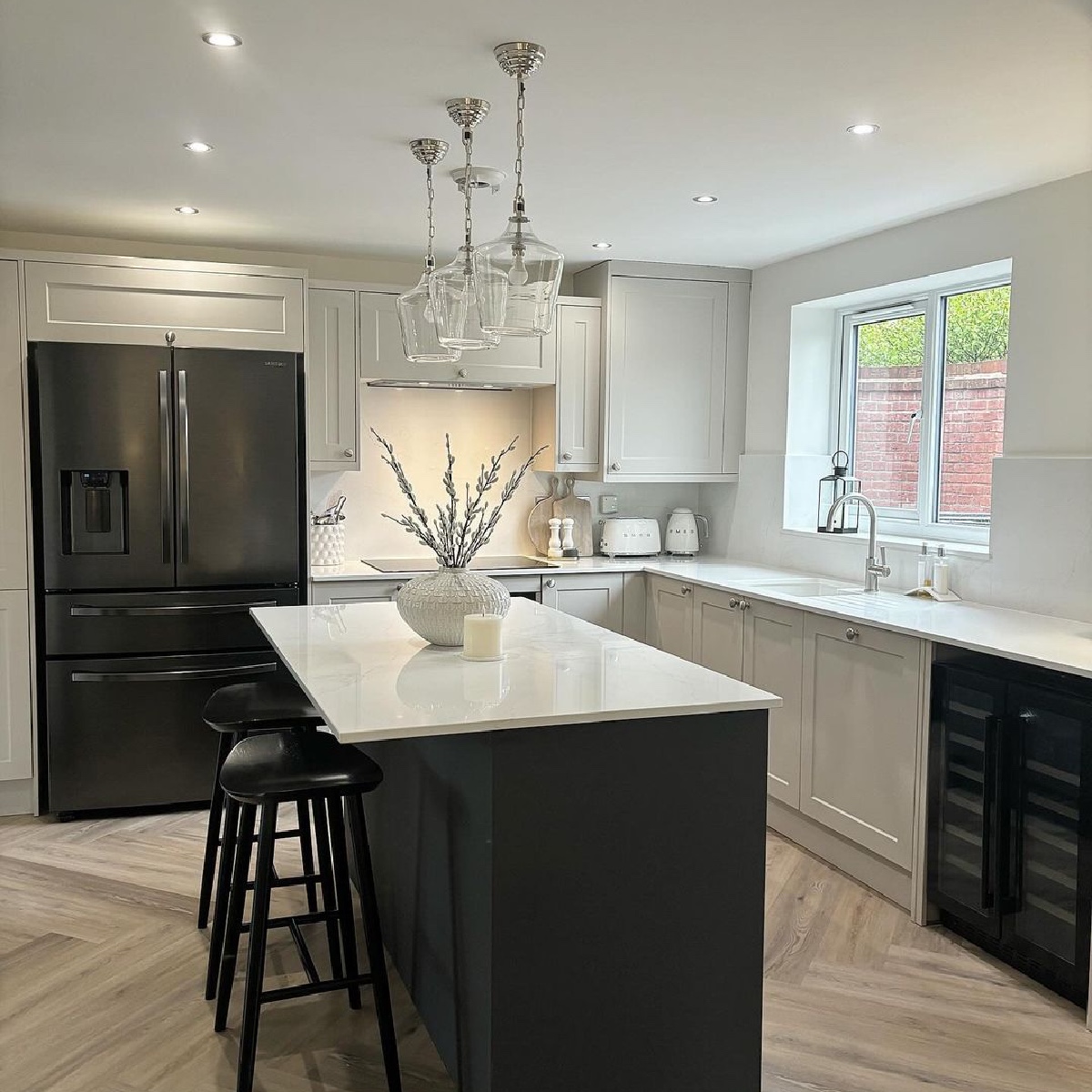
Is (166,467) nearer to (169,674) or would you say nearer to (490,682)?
(169,674)

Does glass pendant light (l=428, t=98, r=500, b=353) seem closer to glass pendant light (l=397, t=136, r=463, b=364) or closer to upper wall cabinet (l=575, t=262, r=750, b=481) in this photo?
glass pendant light (l=397, t=136, r=463, b=364)

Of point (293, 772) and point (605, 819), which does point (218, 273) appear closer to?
point (293, 772)

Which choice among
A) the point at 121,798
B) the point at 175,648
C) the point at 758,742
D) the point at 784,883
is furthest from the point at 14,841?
the point at 758,742

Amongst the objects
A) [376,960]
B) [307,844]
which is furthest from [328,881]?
[376,960]

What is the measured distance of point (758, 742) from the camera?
7.27ft

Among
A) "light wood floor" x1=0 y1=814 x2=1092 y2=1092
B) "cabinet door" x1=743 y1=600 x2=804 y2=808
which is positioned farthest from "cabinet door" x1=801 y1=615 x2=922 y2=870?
"light wood floor" x1=0 y1=814 x2=1092 y2=1092

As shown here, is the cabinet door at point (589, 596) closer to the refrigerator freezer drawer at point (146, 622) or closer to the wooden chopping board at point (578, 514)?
the wooden chopping board at point (578, 514)

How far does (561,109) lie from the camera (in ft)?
9.60

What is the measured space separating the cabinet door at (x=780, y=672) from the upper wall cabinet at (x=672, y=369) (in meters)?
1.29

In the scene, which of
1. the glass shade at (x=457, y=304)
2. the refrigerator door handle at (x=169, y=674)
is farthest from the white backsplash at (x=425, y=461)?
the glass shade at (x=457, y=304)

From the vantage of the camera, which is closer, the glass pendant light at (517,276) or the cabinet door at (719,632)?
the glass pendant light at (517,276)

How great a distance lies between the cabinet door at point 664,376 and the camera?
5.15 m

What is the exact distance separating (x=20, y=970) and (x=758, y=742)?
223 cm

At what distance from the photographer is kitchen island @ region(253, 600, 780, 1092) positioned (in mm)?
2043
